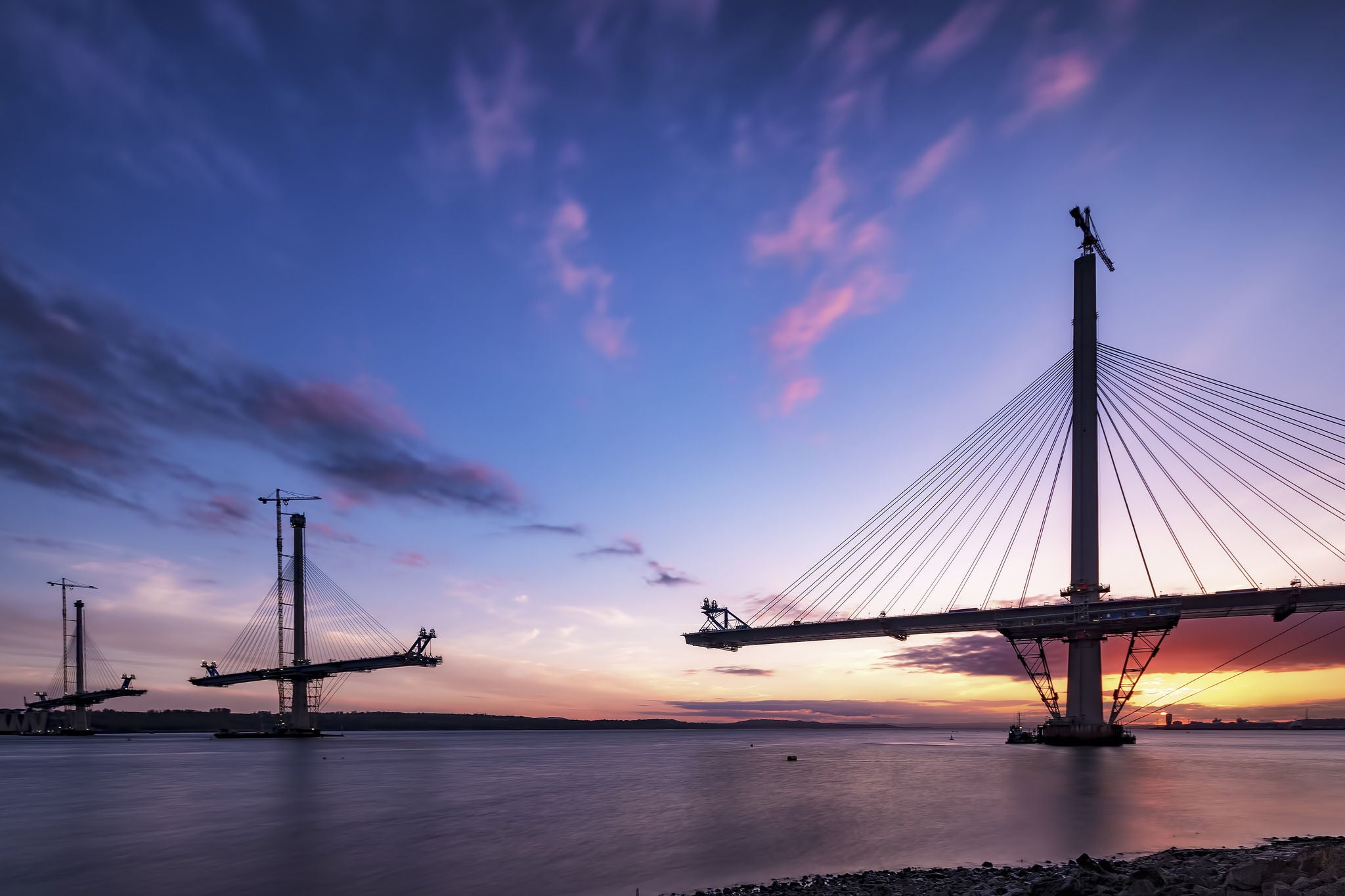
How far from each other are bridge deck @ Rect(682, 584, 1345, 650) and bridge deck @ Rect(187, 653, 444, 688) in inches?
2472

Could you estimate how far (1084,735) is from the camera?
5597cm

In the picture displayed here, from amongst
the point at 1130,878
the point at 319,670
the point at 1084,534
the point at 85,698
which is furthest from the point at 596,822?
the point at 85,698

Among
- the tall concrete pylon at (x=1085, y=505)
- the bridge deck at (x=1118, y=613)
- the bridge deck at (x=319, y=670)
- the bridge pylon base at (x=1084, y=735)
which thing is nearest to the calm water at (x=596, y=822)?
the bridge pylon base at (x=1084, y=735)

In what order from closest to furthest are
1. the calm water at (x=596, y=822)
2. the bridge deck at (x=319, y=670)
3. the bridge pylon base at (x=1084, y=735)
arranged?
the calm water at (x=596, y=822), the bridge pylon base at (x=1084, y=735), the bridge deck at (x=319, y=670)

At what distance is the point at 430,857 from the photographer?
23.6 metres

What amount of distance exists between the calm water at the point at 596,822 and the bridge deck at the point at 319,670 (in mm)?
43155

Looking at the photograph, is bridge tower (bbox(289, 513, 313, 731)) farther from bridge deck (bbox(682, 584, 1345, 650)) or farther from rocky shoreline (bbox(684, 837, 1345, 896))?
rocky shoreline (bbox(684, 837, 1345, 896))

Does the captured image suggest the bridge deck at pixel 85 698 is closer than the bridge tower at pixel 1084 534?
No

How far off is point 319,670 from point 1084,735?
96.9 metres

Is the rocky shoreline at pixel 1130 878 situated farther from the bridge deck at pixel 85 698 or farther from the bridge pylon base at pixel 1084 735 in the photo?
the bridge deck at pixel 85 698

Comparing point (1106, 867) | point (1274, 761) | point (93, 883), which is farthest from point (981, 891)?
point (1274, 761)

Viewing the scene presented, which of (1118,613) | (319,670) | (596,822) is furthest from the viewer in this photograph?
(319,670)

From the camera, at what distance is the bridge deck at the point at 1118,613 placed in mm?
53062

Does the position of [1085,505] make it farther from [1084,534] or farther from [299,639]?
[299,639]
